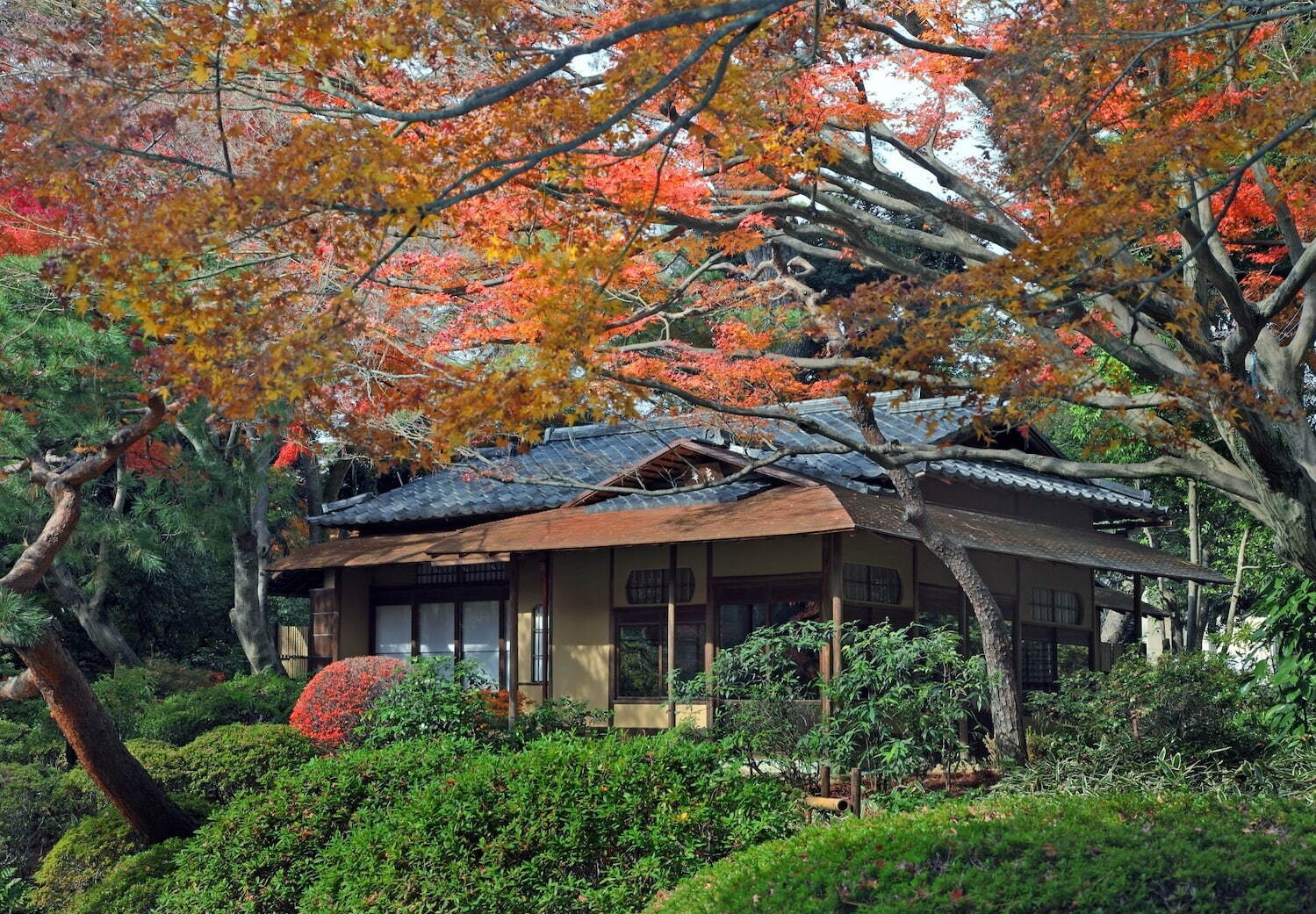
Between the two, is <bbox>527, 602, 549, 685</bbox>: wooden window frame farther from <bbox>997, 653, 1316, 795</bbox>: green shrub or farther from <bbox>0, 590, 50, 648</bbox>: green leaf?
<bbox>0, 590, 50, 648</bbox>: green leaf

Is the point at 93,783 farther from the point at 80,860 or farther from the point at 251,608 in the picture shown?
the point at 251,608

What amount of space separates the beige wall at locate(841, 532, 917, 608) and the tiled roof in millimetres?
714

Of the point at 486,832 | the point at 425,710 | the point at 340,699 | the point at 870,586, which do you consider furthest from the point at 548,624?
the point at 486,832

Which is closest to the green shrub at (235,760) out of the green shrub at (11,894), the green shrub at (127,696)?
the green shrub at (11,894)

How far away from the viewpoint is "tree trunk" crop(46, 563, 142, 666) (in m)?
20.1

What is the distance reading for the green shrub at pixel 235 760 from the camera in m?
11.2

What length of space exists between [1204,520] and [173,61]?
22.1 metres

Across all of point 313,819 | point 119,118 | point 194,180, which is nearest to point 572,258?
point 194,180

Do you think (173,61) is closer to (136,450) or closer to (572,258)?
(572,258)

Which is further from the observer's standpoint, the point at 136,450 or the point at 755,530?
the point at 136,450

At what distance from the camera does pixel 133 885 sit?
1004cm

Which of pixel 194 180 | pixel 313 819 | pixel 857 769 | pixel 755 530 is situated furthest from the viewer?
pixel 755 530

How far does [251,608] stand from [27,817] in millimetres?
9417

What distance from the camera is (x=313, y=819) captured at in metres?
9.87
